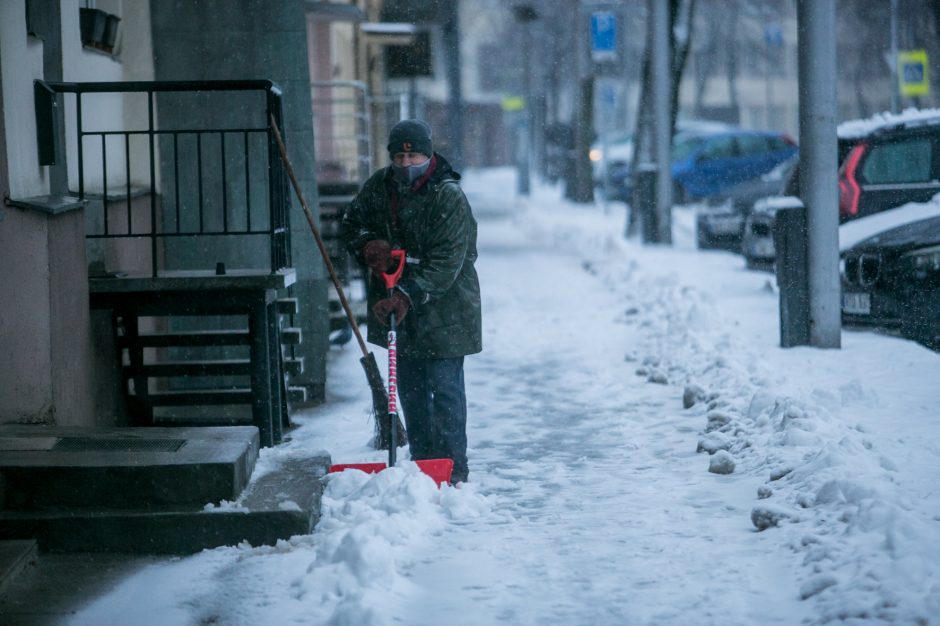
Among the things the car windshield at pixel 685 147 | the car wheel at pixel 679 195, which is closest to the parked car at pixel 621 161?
the car wheel at pixel 679 195

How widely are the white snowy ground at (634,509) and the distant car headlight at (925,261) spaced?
571 mm

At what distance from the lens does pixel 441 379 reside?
6039 mm

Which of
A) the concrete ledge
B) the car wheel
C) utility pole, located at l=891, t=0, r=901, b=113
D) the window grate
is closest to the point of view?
the window grate

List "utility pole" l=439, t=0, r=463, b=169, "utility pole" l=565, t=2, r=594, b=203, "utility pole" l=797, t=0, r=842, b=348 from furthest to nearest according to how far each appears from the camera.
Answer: "utility pole" l=565, t=2, r=594, b=203 → "utility pole" l=439, t=0, r=463, b=169 → "utility pole" l=797, t=0, r=842, b=348

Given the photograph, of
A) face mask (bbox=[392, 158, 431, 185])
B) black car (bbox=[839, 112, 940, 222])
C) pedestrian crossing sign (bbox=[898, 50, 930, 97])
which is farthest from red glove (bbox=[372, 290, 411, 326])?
pedestrian crossing sign (bbox=[898, 50, 930, 97])

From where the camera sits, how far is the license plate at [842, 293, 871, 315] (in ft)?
32.2

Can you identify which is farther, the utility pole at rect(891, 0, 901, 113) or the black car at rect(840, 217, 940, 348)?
the utility pole at rect(891, 0, 901, 113)

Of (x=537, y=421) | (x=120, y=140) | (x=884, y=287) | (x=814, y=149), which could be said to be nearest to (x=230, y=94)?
(x=120, y=140)

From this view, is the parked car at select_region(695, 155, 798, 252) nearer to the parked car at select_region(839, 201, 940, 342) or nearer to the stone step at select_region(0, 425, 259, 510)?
the parked car at select_region(839, 201, 940, 342)

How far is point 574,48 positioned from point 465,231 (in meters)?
28.9

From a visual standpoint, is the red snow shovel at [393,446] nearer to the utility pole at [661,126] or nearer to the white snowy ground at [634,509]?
the white snowy ground at [634,509]

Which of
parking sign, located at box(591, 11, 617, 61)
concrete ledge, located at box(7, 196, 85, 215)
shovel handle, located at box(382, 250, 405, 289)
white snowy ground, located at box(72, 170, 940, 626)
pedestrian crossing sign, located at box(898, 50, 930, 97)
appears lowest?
white snowy ground, located at box(72, 170, 940, 626)

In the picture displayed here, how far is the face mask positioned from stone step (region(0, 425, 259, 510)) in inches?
56.4

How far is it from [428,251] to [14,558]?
2.19 meters
